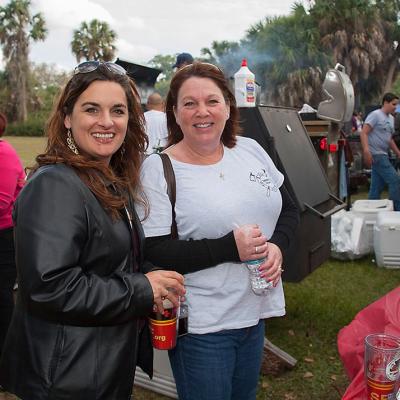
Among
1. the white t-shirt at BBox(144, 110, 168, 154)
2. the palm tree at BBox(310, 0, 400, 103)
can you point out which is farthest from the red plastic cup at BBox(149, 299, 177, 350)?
the palm tree at BBox(310, 0, 400, 103)

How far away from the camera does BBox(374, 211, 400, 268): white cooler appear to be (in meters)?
5.13

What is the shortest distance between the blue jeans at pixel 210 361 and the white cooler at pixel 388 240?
3.69 metres

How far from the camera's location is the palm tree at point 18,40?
130 ft

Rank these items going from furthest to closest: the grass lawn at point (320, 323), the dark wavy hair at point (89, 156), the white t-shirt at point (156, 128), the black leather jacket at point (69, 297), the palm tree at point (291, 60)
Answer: the palm tree at point (291, 60), the white t-shirt at point (156, 128), the grass lawn at point (320, 323), the dark wavy hair at point (89, 156), the black leather jacket at point (69, 297)

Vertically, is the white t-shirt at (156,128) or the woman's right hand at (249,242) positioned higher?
the white t-shirt at (156,128)

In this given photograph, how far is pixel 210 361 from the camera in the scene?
5.71ft

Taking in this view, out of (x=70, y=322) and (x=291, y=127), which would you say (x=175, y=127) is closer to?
(x=70, y=322)

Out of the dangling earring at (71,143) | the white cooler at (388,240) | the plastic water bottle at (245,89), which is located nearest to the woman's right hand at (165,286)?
the dangling earring at (71,143)

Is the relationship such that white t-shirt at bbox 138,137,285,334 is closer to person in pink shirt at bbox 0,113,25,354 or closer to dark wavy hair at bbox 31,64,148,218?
dark wavy hair at bbox 31,64,148,218

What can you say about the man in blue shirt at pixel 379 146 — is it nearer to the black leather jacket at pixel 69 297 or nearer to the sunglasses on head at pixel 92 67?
the sunglasses on head at pixel 92 67

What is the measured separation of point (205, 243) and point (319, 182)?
6.40 feet

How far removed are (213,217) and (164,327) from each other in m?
0.40

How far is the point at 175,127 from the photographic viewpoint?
1.99 m

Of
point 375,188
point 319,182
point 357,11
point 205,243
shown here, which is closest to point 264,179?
point 205,243
